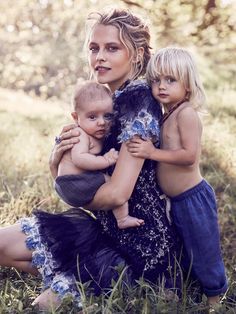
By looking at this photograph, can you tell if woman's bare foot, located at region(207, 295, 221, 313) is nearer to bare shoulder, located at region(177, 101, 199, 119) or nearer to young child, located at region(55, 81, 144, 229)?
young child, located at region(55, 81, 144, 229)

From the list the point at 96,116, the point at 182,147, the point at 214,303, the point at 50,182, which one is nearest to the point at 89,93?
the point at 96,116

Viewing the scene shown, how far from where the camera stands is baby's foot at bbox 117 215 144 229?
2.56 metres

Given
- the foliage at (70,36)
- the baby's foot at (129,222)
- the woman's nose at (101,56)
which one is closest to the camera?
the baby's foot at (129,222)

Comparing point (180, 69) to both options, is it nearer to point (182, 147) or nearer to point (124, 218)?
point (182, 147)

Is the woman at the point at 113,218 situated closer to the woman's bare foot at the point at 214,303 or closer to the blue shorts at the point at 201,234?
the blue shorts at the point at 201,234

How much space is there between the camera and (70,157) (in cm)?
260

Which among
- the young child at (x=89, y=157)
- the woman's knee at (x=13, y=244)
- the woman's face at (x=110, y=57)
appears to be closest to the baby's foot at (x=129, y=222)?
the young child at (x=89, y=157)

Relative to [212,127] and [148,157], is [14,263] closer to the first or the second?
[148,157]

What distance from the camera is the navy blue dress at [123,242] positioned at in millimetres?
2555

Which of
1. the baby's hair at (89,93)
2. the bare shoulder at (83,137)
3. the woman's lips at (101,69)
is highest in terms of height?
the woman's lips at (101,69)

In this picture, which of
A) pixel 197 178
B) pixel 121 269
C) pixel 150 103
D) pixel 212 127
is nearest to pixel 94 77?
pixel 150 103

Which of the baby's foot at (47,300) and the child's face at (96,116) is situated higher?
the child's face at (96,116)

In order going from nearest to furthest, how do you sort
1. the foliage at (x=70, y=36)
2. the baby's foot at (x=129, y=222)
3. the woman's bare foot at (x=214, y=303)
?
the woman's bare foot at (x=214, y=303), the baby's foot at (x=129, y=222), the foliage at (x=70, y=36)

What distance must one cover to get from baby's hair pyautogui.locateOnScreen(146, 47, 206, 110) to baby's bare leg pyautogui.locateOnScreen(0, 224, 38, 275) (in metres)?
0.89
